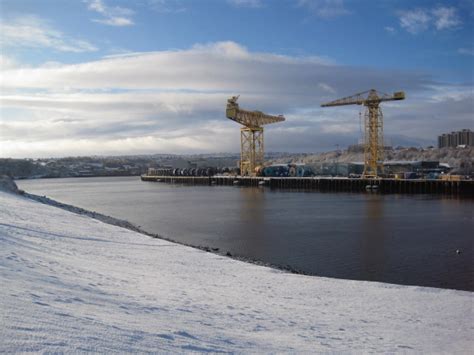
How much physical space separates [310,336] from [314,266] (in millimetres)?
5985

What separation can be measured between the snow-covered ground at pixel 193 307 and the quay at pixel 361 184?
3184 cm

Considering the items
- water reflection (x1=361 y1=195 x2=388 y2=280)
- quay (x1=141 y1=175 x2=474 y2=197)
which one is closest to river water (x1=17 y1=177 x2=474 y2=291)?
water reflection (x1=361 y1=195 x2=388 y2=280)

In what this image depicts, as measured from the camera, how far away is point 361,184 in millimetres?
44938

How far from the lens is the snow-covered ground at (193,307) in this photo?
3982mm

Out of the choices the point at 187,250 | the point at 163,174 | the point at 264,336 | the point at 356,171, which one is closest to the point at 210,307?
the point at 264,336

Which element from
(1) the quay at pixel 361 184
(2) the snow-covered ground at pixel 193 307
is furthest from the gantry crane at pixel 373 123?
(2) the snow-covered ground at pixel 193 307

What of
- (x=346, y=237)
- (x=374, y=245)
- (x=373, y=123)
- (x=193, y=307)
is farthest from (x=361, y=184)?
(x=193, y=307)

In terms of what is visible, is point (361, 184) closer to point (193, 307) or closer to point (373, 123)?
point (373, 123)

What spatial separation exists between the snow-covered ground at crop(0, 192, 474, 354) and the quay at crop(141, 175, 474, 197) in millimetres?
31841

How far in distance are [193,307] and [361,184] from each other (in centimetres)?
4106

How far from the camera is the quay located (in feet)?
124

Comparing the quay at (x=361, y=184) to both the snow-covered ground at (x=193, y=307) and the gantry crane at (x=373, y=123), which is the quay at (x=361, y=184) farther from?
the snow-covered ground at (x=193, y=307)

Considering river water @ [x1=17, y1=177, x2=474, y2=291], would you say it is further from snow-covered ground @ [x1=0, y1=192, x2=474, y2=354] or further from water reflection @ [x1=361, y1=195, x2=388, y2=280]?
snow-covered ground @ [x1=0, y1=192, x2=474, y2=354]

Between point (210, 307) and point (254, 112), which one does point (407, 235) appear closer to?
point (210, 307)
